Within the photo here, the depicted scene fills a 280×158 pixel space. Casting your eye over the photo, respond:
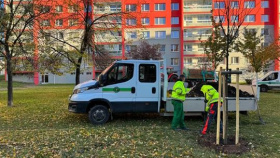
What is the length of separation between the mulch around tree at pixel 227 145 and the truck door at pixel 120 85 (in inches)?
125

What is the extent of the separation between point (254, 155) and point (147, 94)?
4.26 meters

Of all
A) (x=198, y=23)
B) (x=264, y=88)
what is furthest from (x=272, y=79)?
(x=198, y=23)

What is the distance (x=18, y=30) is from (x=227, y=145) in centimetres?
1314

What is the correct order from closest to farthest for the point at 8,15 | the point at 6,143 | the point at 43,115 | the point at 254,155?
the point at 254,155 → the point at 6,143 → the point at 43,115 → the point at 8,15

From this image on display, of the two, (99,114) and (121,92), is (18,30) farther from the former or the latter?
(121,92)

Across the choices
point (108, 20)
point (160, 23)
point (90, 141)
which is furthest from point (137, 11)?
point (160, 23)

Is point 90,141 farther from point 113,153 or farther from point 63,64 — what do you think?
point 63,64

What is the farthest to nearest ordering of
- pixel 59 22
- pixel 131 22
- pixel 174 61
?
pixel 174 61, pixel 131 22, pixel 59 22

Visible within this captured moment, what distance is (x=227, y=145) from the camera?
Answer: 5.56 m

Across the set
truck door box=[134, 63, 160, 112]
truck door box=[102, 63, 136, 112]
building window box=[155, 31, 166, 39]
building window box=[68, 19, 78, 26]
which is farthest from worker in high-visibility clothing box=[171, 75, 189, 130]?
building window box=[155, 31, 166, 39]

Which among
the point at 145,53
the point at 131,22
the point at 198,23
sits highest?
the point at 198,23

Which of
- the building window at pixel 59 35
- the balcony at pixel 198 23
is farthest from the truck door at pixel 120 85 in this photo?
the balcony at pixel 198 23

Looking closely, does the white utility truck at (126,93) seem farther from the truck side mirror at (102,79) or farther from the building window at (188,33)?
the building window at (188,33)

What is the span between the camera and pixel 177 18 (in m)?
51.0
